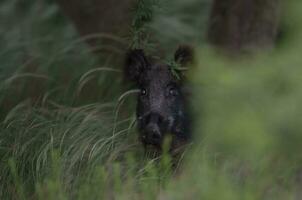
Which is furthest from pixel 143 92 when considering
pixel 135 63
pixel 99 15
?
pixel 99 15

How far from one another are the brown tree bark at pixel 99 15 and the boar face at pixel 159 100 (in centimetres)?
204


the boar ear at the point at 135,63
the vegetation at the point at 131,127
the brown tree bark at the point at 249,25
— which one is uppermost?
the brown tree bark at the point at 249,25

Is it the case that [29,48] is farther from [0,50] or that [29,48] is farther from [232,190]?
[232,190]

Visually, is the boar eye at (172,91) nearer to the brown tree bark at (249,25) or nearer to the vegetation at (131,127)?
the vegetation at (131,127)

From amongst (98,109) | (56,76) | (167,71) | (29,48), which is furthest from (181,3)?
(167,71)

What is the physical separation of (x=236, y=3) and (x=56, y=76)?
188 cm

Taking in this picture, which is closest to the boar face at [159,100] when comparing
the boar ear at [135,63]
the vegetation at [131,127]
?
the boar ear at [135,63]

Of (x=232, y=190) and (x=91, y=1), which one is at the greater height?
(x=91, y=1)

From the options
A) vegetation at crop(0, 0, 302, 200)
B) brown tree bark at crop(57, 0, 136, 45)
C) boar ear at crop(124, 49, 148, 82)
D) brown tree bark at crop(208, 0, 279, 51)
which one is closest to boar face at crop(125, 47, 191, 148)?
boar ear at crop(124, 49, 148, 82)

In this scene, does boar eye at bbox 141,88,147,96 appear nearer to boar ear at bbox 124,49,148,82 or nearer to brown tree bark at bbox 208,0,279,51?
boar ear at bbox 124,49,148,82

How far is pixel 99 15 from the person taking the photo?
28.0 feet

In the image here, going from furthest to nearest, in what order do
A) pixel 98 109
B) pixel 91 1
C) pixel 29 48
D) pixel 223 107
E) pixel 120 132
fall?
1. pixel 29 48
2. pixel 91 1
3. pixel 98 109
4. pixel 120 132
5. pixel 223 107

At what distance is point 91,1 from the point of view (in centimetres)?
859

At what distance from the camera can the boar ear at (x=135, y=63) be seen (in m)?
6.25
